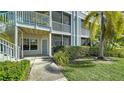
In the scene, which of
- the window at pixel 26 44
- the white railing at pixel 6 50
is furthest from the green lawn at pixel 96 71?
the window at pixel 26 44

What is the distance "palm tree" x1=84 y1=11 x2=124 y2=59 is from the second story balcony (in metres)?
3.04

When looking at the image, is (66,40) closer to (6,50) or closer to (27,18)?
(27,18)

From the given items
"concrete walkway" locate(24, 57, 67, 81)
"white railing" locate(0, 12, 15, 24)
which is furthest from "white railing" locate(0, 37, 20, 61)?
"white railing" locate(0, 12, 15, 24)

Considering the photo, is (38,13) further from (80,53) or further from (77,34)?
(77,34)

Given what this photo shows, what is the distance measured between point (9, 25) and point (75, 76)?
5213mm

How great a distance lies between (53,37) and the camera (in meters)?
17.0

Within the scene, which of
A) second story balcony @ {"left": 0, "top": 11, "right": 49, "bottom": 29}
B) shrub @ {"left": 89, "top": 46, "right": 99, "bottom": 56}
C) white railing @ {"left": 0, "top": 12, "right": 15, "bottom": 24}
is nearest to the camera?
white railing @ {"left": 0, "top": 12, "right": 15, "bottom": 24}

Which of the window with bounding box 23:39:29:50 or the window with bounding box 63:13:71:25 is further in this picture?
the window with bounding box 63:13:71:25

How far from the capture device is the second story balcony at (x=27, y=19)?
12.2 meters

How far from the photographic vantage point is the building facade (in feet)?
40.7

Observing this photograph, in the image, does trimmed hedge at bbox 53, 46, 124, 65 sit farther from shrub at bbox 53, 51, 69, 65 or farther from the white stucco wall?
the white stucco wall

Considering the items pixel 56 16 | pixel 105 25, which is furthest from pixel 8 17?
pixel 105 25

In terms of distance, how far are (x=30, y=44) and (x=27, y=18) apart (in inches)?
128
